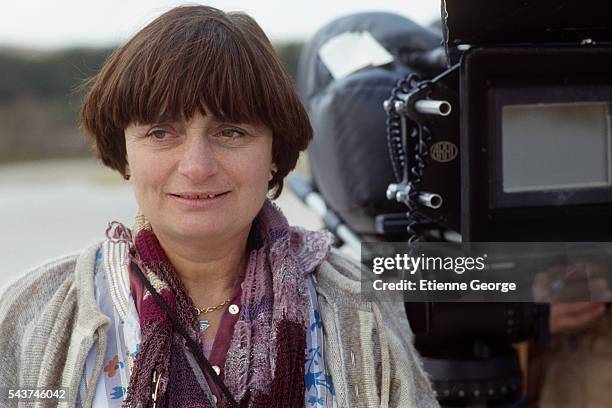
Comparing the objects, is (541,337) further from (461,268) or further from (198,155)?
(198,155)

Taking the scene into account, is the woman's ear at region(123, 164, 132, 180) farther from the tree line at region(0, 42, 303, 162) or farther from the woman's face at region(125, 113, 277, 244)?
the tree line at region(0, 42, 303, 162)

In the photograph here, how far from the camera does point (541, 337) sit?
5.39ft

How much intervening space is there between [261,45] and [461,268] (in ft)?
1.57

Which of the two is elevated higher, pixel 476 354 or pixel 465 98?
pixel 465 98

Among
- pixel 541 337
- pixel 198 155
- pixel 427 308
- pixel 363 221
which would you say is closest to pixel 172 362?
pixel 198 155

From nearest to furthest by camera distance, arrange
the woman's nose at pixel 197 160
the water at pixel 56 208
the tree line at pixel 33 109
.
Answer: the woman's nose at pixel 197 160 < the water at pixel 56 208 < the tree line at pixel 33 109

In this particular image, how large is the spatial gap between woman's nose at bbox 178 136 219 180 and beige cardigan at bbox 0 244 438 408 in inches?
10.0

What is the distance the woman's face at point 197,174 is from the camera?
4.23 feet

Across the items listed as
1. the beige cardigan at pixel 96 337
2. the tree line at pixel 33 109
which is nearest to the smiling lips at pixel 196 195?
the beige cardigan at pixel 96 337

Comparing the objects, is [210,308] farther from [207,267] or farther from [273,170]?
[273,170]

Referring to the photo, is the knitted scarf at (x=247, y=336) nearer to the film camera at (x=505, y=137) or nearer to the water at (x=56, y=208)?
the film camera at (x=505, y=137)

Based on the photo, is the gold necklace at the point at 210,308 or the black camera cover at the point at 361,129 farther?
the black camera cover at the point at 361,129

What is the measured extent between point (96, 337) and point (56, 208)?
6.29 m

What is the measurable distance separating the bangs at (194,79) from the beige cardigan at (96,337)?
28 centimetres
